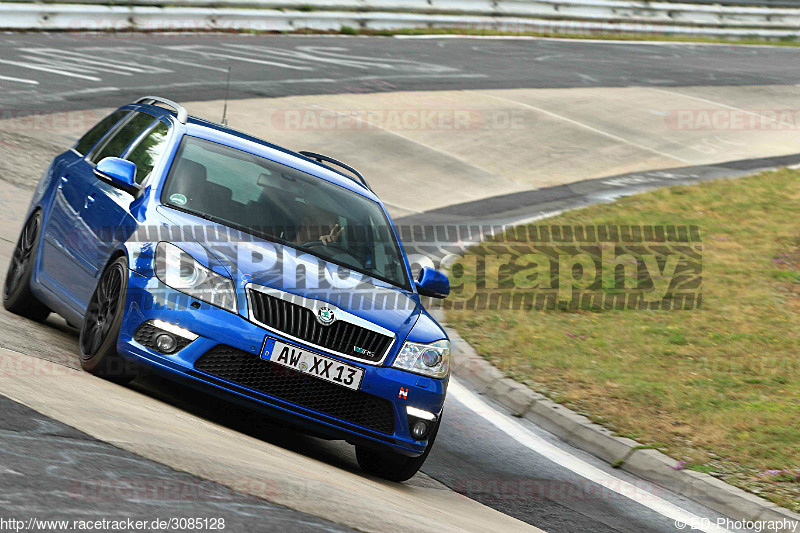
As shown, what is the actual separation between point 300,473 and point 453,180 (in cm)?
1282

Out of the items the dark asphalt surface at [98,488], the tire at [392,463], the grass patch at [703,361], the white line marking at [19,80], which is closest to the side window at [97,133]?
the tire at [392,463]

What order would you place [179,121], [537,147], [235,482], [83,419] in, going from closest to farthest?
[235,482] < [83,419] < [179,121] < [537,147]

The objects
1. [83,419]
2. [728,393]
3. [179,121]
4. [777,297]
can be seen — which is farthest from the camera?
[777,297]

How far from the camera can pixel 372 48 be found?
27.8 m

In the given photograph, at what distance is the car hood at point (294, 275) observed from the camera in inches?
238

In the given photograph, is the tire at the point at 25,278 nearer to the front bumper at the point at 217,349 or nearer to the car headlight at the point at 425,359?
the front bumper at the point at 217,349

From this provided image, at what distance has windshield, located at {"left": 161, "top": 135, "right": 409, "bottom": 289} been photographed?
6789mm

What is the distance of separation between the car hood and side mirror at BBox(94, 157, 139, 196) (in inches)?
13.8

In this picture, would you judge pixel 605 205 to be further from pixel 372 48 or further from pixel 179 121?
pixel 372 48

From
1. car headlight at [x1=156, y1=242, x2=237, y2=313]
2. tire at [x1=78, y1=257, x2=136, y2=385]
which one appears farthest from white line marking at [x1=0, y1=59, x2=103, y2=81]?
car headlight at [x1=156, y1=242, x2=237, y2=313]

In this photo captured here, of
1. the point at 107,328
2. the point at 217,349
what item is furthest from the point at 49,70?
the point at 217,349

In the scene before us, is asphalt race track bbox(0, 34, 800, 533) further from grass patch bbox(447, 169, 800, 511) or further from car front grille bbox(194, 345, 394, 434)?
grass patch bbox(447, 169, 800, 511)

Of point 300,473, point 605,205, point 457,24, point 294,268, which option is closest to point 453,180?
point 605,205

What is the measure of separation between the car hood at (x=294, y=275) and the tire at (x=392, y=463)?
74 centimetres
